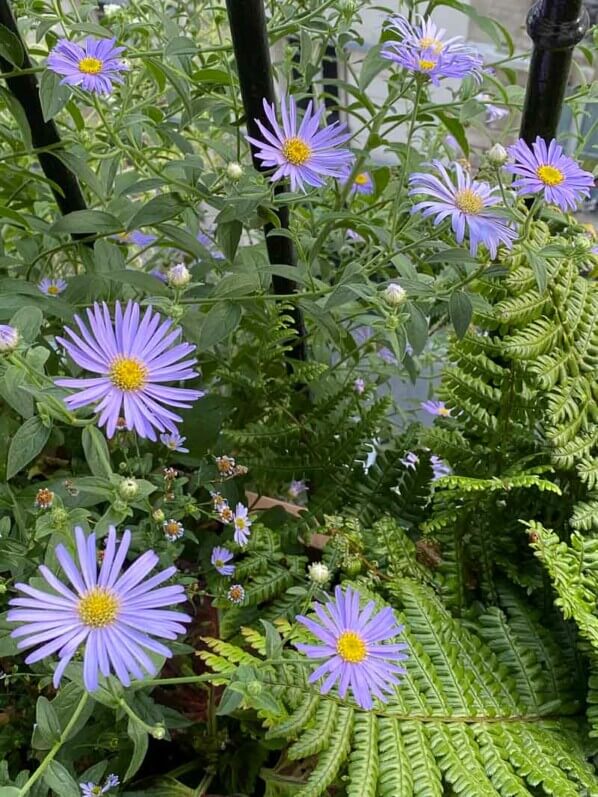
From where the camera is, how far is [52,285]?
0.83 m

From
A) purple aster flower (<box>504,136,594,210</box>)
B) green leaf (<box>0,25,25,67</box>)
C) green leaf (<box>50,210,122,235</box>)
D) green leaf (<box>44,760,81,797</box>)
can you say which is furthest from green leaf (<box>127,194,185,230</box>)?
green leaf (<box>44,760,81,797</box>)

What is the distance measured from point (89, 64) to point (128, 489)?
31cm

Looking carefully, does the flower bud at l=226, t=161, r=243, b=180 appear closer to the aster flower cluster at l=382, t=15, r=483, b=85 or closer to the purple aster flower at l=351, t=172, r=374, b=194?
the aster flower cluster at l=382, t=15, r=483, b=85

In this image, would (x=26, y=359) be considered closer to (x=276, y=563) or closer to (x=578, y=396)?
(x=276, y=563)

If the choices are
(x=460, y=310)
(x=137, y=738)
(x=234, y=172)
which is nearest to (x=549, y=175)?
(x=460, y=310)

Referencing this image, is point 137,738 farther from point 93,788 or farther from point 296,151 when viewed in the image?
point 296,151

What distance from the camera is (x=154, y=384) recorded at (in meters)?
0.45

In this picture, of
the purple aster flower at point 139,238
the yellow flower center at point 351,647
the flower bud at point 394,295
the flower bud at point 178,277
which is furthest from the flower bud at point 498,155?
the purple aster flower at point 139,238

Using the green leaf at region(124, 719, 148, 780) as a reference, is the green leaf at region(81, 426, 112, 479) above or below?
above

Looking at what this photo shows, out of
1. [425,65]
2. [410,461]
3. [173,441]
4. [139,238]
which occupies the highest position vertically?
[139,238]

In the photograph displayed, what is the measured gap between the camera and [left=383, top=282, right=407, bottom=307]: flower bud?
0.51 m

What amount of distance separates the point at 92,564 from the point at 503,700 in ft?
1.19

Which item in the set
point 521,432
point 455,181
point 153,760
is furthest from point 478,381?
point 153,760

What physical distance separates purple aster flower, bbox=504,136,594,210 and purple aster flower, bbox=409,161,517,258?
0.03 meters
